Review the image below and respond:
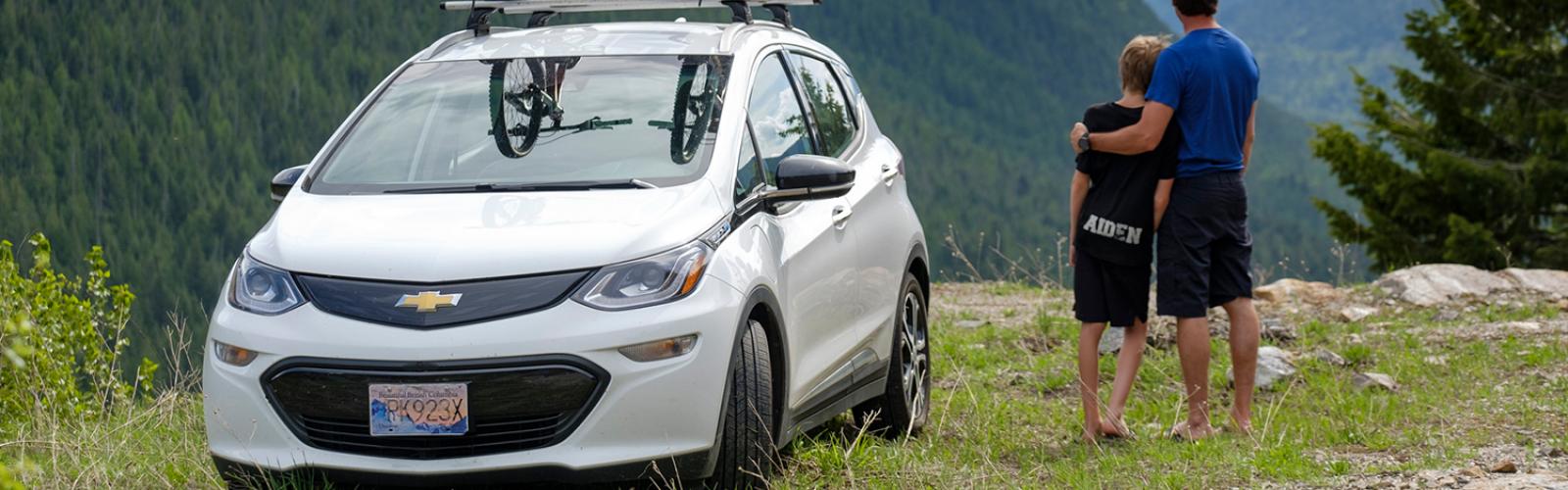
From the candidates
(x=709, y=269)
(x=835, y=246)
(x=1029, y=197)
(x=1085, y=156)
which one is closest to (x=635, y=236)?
(x=709, y=269)

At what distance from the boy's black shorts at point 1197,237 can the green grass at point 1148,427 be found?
51 cm

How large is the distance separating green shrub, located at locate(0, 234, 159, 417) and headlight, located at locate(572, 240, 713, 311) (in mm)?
3863

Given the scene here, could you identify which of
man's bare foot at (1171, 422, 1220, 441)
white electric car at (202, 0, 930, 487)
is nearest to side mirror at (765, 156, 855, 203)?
white electric car at (202, 0, 930, 487)

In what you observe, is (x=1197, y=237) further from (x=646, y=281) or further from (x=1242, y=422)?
(x=646, y=281)

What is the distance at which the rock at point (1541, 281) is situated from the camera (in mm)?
9875

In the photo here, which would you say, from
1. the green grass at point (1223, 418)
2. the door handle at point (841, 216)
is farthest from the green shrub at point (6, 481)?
the door handle at point (841, 216)

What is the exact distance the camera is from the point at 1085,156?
19.4ft

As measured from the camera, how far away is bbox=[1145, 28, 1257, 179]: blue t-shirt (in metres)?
5.70

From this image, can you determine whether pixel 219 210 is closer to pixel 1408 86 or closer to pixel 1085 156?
pixel 1408 86

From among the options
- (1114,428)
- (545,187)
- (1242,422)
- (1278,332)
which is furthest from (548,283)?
(1278,332)

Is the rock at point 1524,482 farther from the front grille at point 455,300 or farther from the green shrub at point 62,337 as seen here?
the green shrub at point 62,337

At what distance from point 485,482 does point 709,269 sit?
796 millimetres

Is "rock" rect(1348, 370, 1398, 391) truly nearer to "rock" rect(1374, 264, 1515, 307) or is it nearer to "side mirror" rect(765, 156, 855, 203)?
"rock" rect(1374, 264, 1515, 307)

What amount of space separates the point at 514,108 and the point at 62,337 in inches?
178
